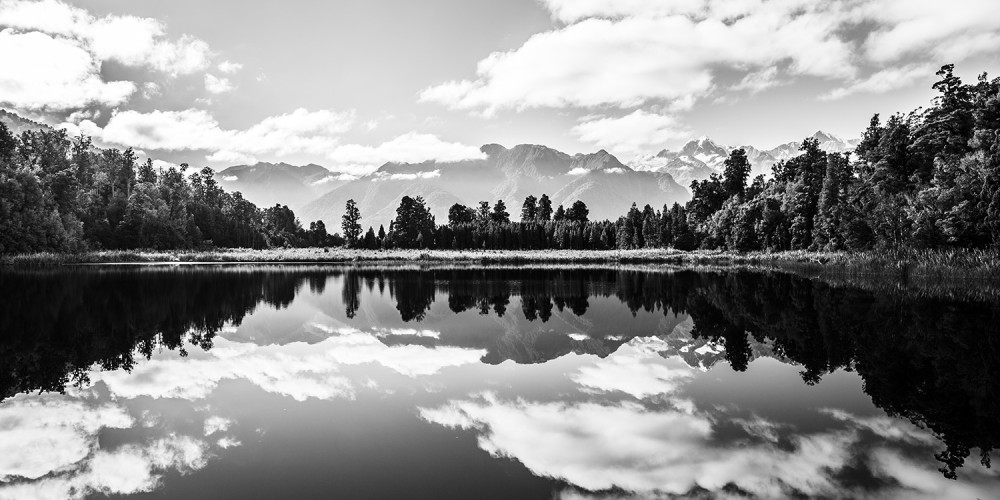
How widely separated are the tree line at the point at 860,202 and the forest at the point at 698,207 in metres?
0.14

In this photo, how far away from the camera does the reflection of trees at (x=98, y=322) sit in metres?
12.9

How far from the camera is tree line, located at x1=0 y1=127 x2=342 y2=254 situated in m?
68.0

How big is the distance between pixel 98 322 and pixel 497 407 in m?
17.0

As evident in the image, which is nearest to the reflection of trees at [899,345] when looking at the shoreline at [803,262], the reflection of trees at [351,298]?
the shoreline at [803,262]

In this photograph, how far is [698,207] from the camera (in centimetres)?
10888

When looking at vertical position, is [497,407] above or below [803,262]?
below

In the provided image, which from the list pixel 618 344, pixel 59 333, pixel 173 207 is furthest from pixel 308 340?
pixel 173 207

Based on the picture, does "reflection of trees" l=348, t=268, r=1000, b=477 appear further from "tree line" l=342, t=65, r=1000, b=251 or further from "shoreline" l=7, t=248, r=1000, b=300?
"tree line" l=342, t=65, r=1000, b=251

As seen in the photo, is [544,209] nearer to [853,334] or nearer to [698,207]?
[698,207]

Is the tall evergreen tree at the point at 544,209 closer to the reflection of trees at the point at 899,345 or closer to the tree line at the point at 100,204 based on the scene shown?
the tree line at the point at 100,204

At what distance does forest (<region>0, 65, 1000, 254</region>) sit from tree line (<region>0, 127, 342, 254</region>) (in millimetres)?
216

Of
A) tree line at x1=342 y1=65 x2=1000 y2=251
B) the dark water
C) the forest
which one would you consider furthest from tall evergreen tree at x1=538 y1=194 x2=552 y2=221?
the dark water

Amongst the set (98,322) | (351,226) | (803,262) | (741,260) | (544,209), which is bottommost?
(98,322)

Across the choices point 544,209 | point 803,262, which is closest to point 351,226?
point 544,209
